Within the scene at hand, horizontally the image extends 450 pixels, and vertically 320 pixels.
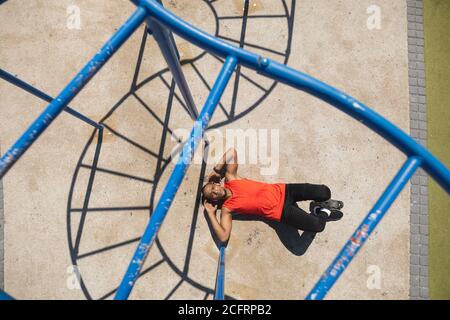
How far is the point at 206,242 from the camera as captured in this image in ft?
17.3

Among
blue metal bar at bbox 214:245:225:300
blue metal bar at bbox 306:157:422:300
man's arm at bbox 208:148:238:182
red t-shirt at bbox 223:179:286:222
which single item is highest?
man's arm at bbox 208:148:238:182

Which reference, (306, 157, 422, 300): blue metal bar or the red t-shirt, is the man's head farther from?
(306, 157, 422, 300): blue metal bar

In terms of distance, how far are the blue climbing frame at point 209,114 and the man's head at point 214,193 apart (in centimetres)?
202

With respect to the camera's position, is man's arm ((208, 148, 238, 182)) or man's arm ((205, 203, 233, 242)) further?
man's arm ((208, 148, 238, 182))

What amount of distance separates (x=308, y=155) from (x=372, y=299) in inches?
101

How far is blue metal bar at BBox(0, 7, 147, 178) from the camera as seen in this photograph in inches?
106

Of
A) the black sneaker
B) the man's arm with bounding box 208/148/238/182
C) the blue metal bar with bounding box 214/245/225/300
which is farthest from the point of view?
the black sneaker

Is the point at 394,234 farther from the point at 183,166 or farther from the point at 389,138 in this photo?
the point at 183,166

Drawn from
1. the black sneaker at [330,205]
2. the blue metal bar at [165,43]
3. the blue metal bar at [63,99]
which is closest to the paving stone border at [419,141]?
the black sneaker at [330,205]

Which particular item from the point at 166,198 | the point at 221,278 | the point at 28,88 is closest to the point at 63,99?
the point at 166,198

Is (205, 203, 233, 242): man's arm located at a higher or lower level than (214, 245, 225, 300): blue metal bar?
higher

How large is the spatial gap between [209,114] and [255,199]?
232 cm

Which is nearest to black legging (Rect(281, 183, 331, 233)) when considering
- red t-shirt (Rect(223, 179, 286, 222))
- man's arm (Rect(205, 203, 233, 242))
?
red t-shirt (Rect(223, 179, 286, 222))

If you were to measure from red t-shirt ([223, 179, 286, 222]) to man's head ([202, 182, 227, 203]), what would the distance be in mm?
174
